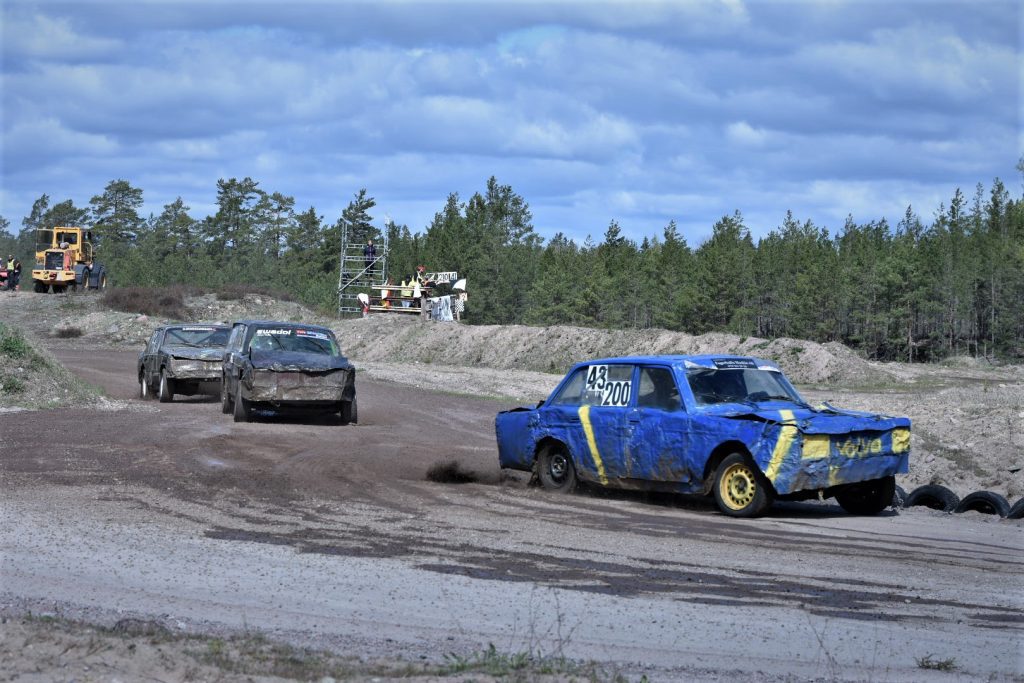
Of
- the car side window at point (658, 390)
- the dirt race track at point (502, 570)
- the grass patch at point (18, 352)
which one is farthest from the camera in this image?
the grass patch at point (18, 352)

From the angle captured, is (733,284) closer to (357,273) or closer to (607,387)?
(357,273)

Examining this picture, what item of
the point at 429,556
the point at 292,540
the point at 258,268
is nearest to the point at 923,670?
the point at 429,556

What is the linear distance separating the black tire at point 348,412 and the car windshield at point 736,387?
32.1 ft

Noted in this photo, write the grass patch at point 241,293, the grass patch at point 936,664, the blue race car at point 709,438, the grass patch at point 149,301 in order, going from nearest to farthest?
the grass patch at point 936,664 < the blue race car at point 709,438 < the grass patch at point 149,301 < the grass patch at point 241,293

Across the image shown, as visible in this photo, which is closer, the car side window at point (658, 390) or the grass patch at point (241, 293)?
the car side window at point (658, 390)

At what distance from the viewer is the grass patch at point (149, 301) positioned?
62.3 meters

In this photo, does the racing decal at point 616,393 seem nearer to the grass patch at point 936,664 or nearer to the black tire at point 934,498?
the black tire at point 934,498

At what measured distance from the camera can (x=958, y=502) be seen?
504 inches

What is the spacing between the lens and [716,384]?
12234 mm

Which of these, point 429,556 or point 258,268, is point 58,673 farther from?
point 258,268

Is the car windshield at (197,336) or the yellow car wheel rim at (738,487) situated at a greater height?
the car windshield at (197,336)

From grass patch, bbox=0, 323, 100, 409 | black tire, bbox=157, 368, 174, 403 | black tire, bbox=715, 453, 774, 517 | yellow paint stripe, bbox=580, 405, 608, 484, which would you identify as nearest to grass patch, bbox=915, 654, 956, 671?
black tire, bbox=715, 453, 774, 517

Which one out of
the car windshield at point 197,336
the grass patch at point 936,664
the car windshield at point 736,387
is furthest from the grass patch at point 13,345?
the grass patch at point 936,664

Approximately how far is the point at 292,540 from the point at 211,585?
175 centimetres
